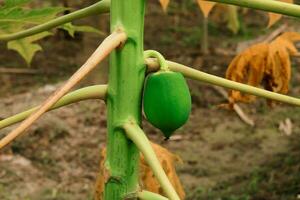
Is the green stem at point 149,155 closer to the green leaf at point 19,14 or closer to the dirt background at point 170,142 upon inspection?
the green leaf at point 19,14

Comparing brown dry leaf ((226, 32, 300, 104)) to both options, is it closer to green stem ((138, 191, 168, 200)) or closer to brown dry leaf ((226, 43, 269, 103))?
brown dry leaf ((226, 43, 269, 103))

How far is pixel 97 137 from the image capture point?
3.88 meters

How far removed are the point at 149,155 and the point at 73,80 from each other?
0.55 ft

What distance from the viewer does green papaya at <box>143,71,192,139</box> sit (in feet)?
3.09

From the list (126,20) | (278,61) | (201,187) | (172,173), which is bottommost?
(201,187)

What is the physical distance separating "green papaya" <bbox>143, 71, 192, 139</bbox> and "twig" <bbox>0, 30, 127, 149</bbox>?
0.25 ft

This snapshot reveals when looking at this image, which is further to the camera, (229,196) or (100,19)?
(100,19)

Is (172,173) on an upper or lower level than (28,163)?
upper

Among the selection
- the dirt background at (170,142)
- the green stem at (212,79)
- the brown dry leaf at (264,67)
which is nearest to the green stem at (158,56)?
the green stem at (212,79)

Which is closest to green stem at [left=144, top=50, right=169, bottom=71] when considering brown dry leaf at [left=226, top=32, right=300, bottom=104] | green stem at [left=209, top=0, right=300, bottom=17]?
green stem at [left=209, top=0, right=300, bottom=17]

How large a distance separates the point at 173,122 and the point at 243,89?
13cm

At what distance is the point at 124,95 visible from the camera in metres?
0.95

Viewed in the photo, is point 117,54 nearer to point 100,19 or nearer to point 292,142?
point 292,142

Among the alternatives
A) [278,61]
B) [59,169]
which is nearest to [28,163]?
[59,169]
